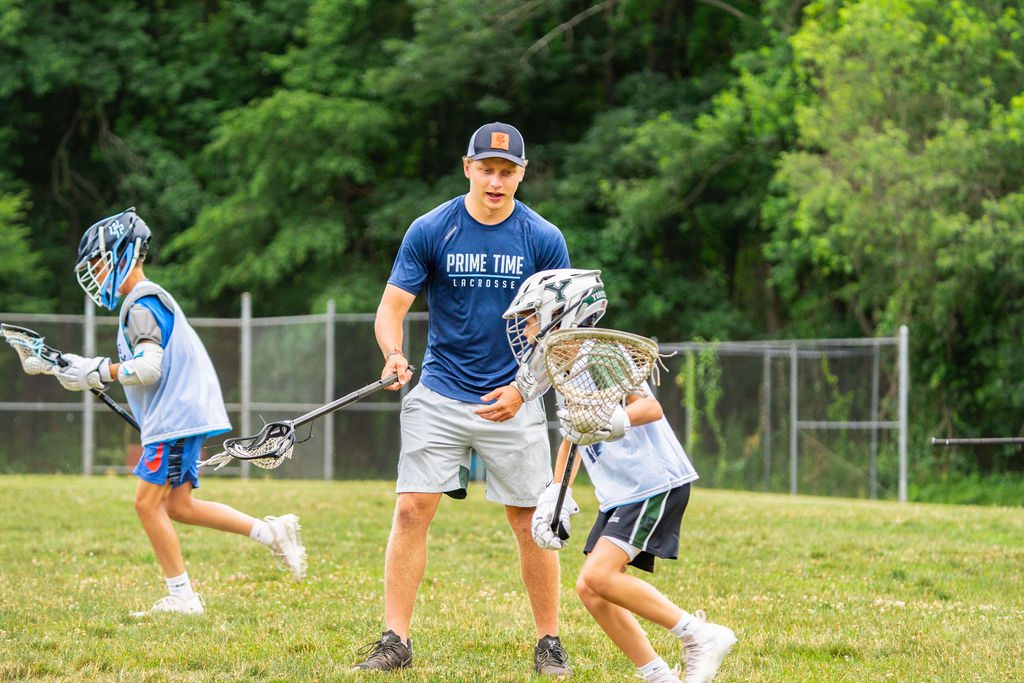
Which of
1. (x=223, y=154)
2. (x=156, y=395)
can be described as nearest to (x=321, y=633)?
(x=156, y=395)

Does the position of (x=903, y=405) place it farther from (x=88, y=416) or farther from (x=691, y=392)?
(x=88, y=416)

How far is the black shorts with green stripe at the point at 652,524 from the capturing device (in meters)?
5.22

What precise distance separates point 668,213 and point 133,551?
52.6ft

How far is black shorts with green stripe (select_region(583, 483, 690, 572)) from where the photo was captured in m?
5.22

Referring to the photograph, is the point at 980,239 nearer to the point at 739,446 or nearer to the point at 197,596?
the point at 739,446

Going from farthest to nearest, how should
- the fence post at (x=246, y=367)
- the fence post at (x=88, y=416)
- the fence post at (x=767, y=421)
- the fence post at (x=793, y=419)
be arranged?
the fence post at (x=246, y=367) < the fence post at (x=88, y=416) < the fence post at (x=767, y=421) < the fence post at (x=793, y=419)

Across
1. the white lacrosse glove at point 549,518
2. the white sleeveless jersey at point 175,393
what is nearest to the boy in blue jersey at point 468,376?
the white lacrosse glove at point 549,518

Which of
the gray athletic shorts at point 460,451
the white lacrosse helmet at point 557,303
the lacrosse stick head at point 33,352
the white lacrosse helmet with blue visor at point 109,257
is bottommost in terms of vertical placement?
the gray athletic shorts at point 460,451

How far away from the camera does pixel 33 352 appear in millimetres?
7434

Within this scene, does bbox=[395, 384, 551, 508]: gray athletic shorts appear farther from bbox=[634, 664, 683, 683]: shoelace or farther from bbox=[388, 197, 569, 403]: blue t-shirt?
bbox=[634, 664, 683, 683]: shoelace

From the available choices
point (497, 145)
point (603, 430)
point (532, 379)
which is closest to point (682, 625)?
point (603, 430)

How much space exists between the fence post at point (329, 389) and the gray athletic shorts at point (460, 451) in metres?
13.6

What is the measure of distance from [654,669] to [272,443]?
72.5 inches

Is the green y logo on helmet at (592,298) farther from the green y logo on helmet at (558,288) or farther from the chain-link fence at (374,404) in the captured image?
the chain-link fence at (374,404)
